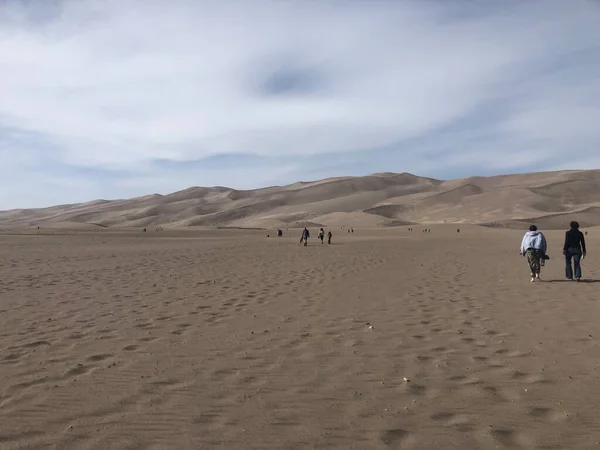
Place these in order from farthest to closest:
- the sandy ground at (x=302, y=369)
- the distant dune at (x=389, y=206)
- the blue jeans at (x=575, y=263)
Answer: the distant dune at (x=389, y=206) < the blue jeans at (x=575, y=263) < the sandy ground at (x=302, y=369)

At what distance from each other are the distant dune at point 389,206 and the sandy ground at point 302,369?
233 feet

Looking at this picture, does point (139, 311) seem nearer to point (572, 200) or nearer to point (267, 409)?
point (267, 409)

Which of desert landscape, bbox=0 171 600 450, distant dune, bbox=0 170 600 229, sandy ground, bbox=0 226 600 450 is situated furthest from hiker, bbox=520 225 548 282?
distant dune, bbox=0 170 600 229

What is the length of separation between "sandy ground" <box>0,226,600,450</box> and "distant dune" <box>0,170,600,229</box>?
71025 mm

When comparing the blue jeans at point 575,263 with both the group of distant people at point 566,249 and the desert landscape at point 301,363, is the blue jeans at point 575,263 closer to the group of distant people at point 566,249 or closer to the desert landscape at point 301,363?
the group of distant people at point 566,249

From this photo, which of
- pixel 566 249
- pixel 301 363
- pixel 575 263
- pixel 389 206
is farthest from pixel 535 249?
pixel 389 206

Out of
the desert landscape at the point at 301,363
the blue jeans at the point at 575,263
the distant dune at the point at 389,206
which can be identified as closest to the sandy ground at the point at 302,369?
the desert landscape at the point at 301,363

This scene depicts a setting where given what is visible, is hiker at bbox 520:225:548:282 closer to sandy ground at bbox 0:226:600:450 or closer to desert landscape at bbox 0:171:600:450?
desert landscape at bbox 0:171:600:450

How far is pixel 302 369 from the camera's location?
5676 millimetres

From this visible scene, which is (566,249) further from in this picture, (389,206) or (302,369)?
(389,206)

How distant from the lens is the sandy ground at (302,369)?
4.05 m

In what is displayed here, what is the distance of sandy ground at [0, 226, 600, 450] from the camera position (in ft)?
13.3

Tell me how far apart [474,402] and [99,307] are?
7.47 meters

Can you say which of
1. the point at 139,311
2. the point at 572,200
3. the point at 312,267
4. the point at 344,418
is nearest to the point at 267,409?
the point at 344,418
